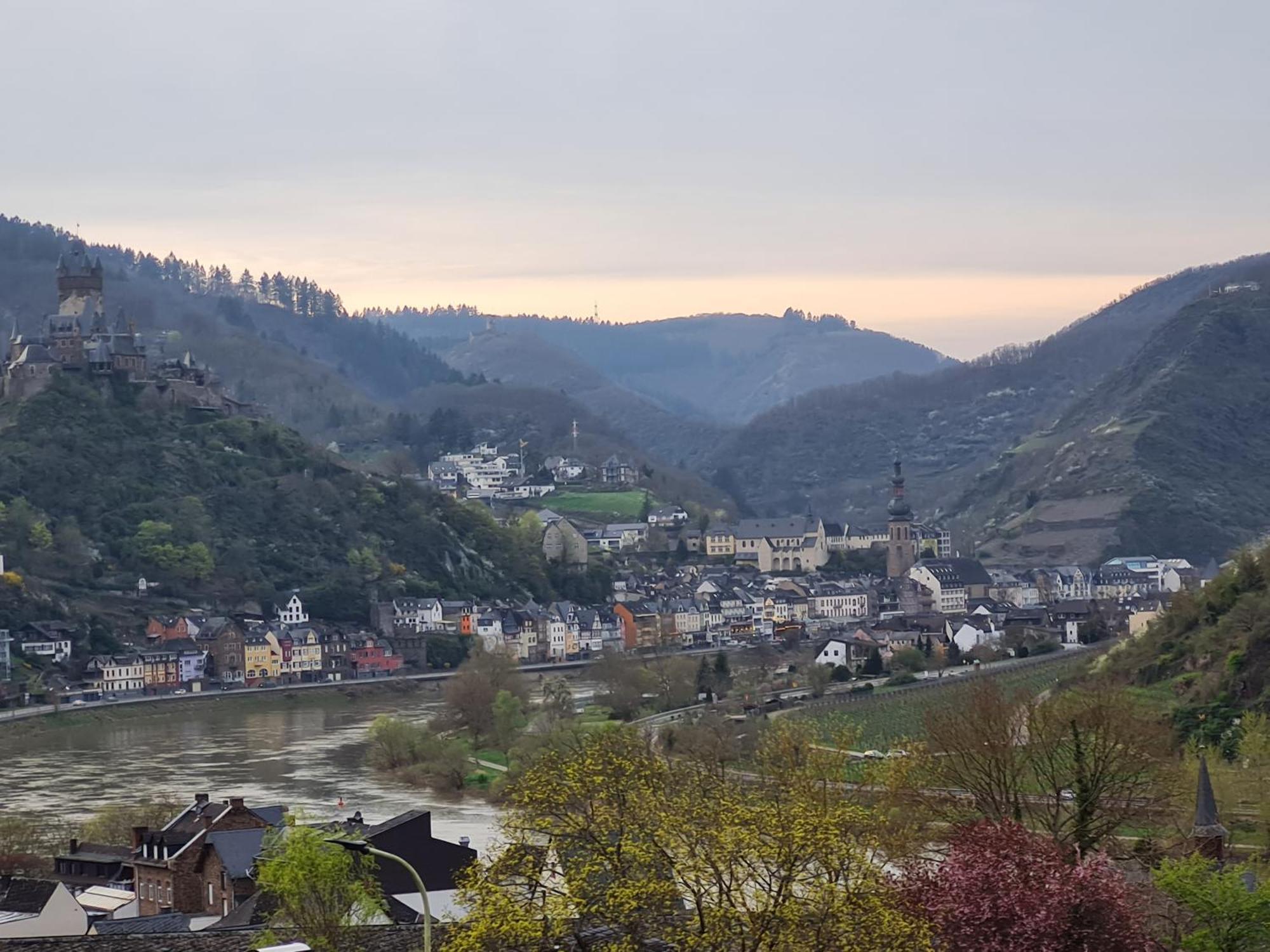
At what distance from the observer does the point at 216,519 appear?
141m

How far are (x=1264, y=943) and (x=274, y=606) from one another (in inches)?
4244

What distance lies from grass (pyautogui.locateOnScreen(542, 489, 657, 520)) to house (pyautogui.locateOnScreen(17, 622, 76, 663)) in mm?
76910

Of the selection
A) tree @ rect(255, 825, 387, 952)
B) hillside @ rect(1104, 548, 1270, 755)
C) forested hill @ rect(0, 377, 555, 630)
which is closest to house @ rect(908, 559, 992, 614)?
forested hill @ rect(0, 377, 555, 630)

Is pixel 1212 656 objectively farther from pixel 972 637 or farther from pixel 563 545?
pixel 563 545

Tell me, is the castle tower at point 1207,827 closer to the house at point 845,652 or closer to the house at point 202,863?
the house at point 202,863

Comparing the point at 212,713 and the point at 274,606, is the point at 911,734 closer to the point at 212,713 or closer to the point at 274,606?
the point at 212,713

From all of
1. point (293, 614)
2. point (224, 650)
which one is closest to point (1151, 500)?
point (293, 614)

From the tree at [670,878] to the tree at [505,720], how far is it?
5298 cm

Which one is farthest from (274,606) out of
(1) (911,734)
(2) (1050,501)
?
(2) (1050,501)

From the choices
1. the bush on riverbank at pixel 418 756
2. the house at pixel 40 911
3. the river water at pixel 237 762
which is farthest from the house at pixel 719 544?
the house at pixel 40 911

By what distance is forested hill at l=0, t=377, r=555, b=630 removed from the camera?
132 m

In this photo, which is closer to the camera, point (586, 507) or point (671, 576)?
point (671, 576)

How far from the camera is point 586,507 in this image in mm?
193750

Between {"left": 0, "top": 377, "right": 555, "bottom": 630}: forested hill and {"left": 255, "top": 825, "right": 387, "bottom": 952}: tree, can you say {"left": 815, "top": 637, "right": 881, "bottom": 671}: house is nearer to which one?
{"left": 0, "top": 377, "right": 555, "bottom": 630}: forested hill
